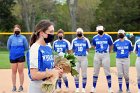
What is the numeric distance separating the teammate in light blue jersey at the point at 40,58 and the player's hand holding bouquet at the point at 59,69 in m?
0.03

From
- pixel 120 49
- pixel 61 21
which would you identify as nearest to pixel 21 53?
pixel 120 49

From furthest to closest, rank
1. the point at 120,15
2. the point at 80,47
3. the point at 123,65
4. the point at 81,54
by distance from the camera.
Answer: the point at 120,15 < the point at 80,47 < the point at 81,54 < the point at 123,65

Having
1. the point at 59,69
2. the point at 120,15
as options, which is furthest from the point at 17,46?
the point at 120,15

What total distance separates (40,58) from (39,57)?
2cm

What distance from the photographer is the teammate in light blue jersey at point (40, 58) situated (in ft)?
18.2

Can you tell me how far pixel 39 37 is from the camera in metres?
5.68

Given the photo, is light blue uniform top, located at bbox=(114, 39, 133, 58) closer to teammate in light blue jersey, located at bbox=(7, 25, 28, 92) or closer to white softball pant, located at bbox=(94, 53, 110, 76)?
white softball pant, located at bbox=(94, 53, 110, 76)

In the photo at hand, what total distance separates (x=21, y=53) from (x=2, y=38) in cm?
2038

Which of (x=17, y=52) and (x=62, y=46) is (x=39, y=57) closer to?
(x=17, y=52)

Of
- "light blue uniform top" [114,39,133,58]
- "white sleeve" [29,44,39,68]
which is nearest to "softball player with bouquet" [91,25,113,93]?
"light blue uniform top" [114,39,133,58]

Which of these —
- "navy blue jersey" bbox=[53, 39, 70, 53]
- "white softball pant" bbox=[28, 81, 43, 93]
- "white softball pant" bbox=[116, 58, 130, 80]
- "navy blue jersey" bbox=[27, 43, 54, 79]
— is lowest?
"white softball pant" bbox=[116, 58, 130, 80]

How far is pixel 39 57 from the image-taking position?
560cm

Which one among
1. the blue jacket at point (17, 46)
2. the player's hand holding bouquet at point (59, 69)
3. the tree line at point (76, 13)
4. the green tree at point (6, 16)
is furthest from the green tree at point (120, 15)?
the player's hand holding bouquet at point (59, 69)

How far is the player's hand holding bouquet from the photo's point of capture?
18.1 ft
